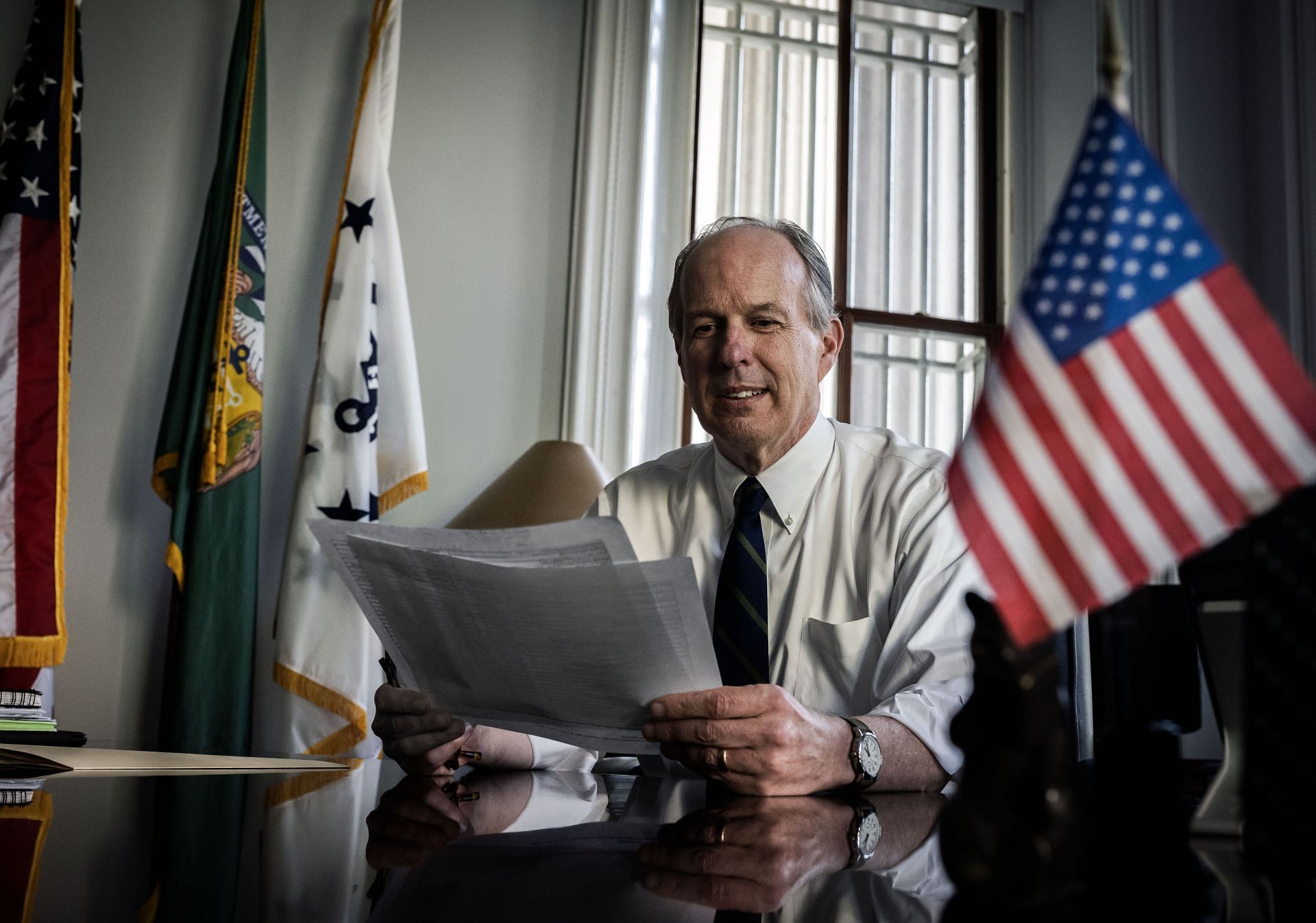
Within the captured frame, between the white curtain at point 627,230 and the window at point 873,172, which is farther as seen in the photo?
the window at point 873,172

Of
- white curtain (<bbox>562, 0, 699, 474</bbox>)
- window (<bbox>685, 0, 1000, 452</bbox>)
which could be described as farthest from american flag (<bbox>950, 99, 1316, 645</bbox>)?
window (<bbox>685, 0, 1000, 452</bbox>)

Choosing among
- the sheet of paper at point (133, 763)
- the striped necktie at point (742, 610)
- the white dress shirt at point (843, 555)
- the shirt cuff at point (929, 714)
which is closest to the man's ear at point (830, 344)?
the white dress shirt at point (843, 555)

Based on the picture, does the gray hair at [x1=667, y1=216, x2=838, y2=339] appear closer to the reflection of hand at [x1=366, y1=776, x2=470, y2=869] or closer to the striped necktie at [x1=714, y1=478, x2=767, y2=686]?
the striped necktie at [x1=714, y1=478, x2=767, y2=686]

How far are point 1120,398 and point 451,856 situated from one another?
54 centimetres

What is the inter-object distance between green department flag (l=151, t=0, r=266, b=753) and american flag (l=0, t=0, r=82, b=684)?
27cm

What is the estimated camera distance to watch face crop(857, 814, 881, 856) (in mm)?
785

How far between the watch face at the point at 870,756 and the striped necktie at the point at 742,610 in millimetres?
334

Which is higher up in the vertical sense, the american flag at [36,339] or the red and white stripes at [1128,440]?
the american flag at [36,339]

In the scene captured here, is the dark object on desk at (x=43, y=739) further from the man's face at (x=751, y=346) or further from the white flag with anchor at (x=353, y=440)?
the man's face at (x=751, y=346)

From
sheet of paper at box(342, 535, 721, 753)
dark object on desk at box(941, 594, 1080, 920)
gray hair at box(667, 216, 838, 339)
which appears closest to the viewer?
dark object on desk at box(941, 594, 1080, 920)

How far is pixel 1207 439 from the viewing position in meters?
0.65

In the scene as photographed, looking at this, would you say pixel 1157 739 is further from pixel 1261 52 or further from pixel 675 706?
pixel 1261 52

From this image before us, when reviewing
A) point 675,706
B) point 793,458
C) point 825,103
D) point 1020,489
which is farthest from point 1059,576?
point 825,103

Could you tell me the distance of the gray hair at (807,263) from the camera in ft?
6.78
